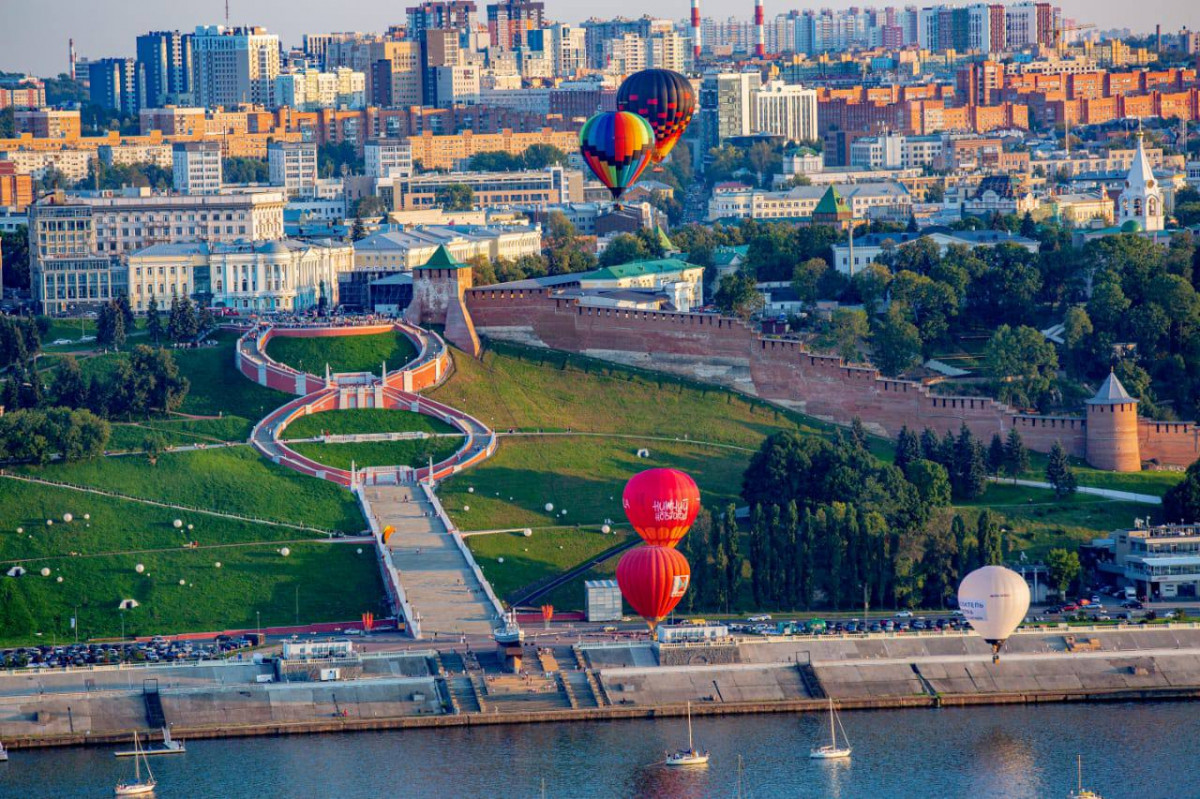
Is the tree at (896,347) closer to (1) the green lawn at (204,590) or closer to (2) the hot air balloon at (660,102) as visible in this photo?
(2) the hot air balloon at (660,102)

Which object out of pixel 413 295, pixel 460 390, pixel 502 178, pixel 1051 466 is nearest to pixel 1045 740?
pixel 1051 466

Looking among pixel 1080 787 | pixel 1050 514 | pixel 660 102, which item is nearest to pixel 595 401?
pixel 660 102

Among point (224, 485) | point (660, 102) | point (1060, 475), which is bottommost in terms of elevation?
point (1060, 475)

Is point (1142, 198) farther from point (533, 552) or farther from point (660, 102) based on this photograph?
point (533, 552)

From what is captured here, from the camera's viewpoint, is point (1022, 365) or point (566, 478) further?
point (1022, 365)

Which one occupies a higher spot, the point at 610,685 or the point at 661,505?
the point at 661,505

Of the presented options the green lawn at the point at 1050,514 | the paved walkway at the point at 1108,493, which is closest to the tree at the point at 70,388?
the green lawn at the point at 1050,514

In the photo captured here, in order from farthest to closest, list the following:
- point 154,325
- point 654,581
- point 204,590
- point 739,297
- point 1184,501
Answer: point 739,297 → point 154,325 → point 1184,501 → point 204,590 → point 654,581

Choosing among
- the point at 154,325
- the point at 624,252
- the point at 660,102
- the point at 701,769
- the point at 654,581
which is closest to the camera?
the point at 701,769
